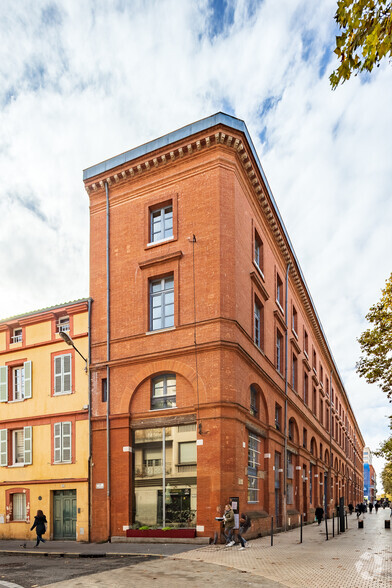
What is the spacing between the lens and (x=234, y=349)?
19.9 m

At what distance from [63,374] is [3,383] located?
412 centimetres

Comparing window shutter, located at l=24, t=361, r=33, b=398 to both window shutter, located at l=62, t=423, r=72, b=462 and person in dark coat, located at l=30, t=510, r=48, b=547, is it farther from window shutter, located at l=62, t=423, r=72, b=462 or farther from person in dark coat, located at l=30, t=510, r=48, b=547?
person in dark coat, located at l=30, t=510, r=48, b=547

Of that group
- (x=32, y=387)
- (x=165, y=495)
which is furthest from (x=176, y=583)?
(x=32, y=387)

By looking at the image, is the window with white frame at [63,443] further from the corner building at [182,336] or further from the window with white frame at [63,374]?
the corner building at [182,336]

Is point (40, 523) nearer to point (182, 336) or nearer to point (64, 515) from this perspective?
point (64, 515)

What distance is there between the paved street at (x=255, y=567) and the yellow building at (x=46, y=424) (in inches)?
151

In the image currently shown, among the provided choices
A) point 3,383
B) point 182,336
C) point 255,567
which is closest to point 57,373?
point 3,383

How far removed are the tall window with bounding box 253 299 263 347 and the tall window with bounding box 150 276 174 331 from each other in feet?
14.5

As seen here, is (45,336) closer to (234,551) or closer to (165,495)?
(165,495)

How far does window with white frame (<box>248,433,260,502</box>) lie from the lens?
21.4 metres

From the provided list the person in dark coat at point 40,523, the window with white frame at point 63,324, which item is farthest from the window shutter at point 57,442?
the window with white frame at point 63,324

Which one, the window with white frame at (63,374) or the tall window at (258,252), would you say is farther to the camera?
the tall window at (258,252)

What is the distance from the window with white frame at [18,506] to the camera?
2354 centimetres

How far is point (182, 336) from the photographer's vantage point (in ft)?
67.5
